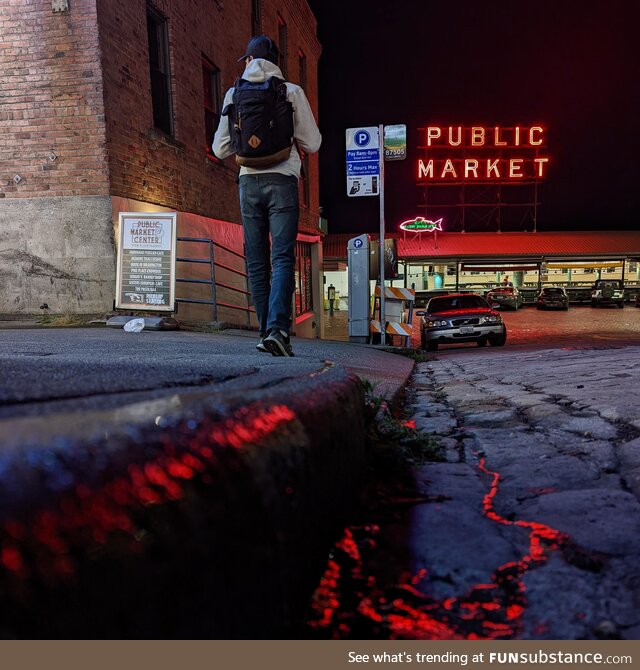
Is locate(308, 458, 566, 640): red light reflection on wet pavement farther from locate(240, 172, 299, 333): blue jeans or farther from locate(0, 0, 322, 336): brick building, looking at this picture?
locate(0, 0, 322, 336): brick building

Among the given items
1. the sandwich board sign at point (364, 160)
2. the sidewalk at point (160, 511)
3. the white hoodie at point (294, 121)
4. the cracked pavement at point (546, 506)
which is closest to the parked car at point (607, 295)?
the sandwich board sign at point (364, 160)

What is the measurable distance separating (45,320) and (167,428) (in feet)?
22.6

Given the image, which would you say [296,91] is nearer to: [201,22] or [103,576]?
[103,576]

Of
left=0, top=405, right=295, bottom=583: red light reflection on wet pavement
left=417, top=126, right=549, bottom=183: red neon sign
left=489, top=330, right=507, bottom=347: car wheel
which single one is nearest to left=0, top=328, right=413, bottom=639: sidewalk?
left=0, top=405, right=295, bottom=583: red light reflection on wet pavement

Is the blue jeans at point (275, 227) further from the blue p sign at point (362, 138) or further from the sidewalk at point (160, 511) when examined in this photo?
the blue p sign at point (362, 138)

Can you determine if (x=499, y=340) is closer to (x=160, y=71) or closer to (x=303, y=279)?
(x=303, y=279)

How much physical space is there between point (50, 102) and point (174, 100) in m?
2.43

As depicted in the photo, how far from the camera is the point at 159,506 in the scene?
69cm

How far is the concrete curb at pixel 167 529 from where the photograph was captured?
0.58 meters

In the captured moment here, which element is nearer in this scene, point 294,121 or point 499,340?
point 294,121

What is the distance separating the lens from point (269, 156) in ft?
10.2

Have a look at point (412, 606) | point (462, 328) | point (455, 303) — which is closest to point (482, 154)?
point (455, 303)

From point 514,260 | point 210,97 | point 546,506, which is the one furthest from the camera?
point 514,260

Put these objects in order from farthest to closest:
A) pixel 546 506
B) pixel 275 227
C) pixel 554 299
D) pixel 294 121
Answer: pixel 554 299
pixel 275 227
pixel 294 121
pixel 546 506
